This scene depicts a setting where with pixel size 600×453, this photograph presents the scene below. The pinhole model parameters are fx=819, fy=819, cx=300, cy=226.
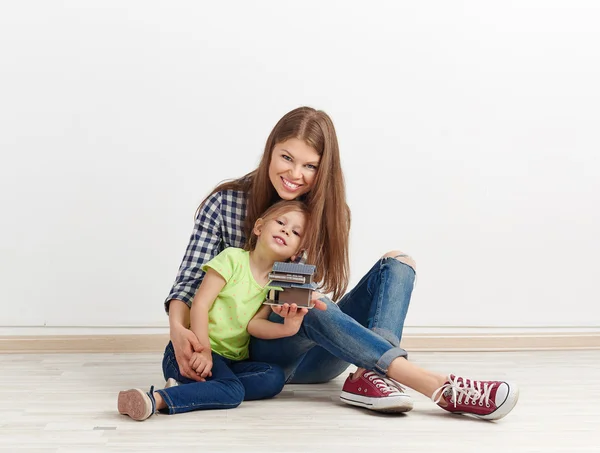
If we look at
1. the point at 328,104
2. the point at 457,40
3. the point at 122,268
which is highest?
the point at 457,40

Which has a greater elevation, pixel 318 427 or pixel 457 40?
pixel 457 40

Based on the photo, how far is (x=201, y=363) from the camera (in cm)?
190

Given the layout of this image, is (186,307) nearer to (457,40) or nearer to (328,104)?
(328,104)

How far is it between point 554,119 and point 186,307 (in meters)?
1.74

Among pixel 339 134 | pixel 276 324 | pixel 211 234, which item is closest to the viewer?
pixel 276 324

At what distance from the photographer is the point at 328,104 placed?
115 inches

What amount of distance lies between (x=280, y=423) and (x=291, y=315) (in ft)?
0.79

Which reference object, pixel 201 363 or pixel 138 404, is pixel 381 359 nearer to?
pixel 201 363

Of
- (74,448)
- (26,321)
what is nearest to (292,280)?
(74,448)

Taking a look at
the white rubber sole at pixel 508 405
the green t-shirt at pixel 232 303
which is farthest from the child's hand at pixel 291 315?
the white rubber sole at pixel 508 405

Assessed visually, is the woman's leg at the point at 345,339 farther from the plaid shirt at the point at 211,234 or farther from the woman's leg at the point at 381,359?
the plaid shirt at the point at 211,234

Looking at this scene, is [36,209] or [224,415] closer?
[224,415]

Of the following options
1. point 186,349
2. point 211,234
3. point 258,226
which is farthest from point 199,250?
point 186,349

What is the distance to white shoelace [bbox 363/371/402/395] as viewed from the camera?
6.15 ft
